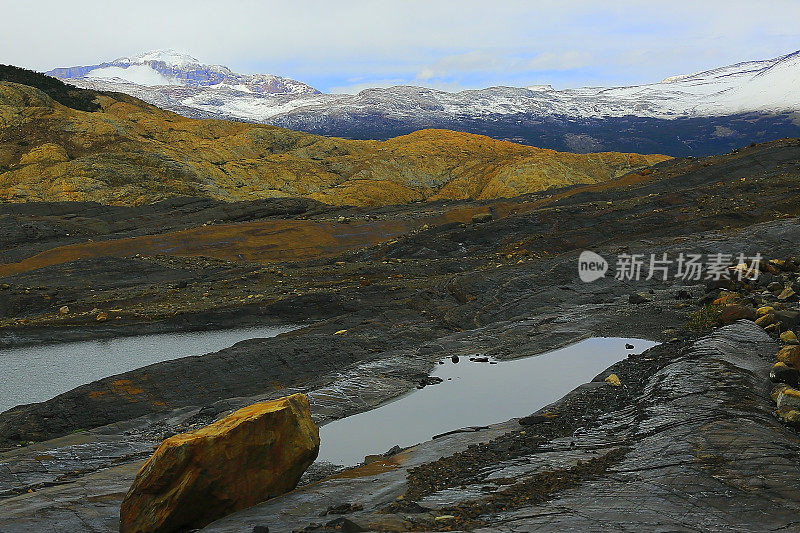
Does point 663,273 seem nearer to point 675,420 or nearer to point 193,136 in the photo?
point 675,420

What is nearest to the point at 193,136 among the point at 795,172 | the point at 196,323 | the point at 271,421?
the point at 196,323

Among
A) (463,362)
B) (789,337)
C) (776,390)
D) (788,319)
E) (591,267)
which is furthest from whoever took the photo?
(591,267)

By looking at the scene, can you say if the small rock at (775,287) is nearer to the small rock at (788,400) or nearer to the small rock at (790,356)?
the small rock at (790,356)

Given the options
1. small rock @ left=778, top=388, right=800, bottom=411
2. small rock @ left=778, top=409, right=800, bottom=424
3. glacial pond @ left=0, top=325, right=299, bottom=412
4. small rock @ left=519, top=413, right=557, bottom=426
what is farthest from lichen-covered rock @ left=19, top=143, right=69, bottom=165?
small rock @ left=778, top=409, right=800, bottom=424

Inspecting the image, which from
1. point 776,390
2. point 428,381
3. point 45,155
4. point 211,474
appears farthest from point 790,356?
point 45,155

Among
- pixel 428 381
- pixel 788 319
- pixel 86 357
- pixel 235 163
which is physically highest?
pixel 235 163

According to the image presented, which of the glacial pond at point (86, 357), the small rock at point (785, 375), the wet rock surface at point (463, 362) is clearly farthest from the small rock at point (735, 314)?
the glacial pond at point (86, 357)

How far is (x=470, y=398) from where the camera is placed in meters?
10.9

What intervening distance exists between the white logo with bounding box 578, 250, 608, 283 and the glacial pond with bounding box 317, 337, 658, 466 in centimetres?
630

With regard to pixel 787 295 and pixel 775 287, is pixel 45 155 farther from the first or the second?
pixel 787 295

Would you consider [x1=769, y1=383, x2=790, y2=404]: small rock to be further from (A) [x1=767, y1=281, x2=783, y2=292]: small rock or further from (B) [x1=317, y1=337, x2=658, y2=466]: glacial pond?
(A) [x1=767, y1=281, x2=783, y2=292]: small rock

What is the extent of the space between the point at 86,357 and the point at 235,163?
41.8m

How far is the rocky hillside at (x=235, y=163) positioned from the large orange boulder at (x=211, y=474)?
137 ft

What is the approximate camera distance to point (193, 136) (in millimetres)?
64438
